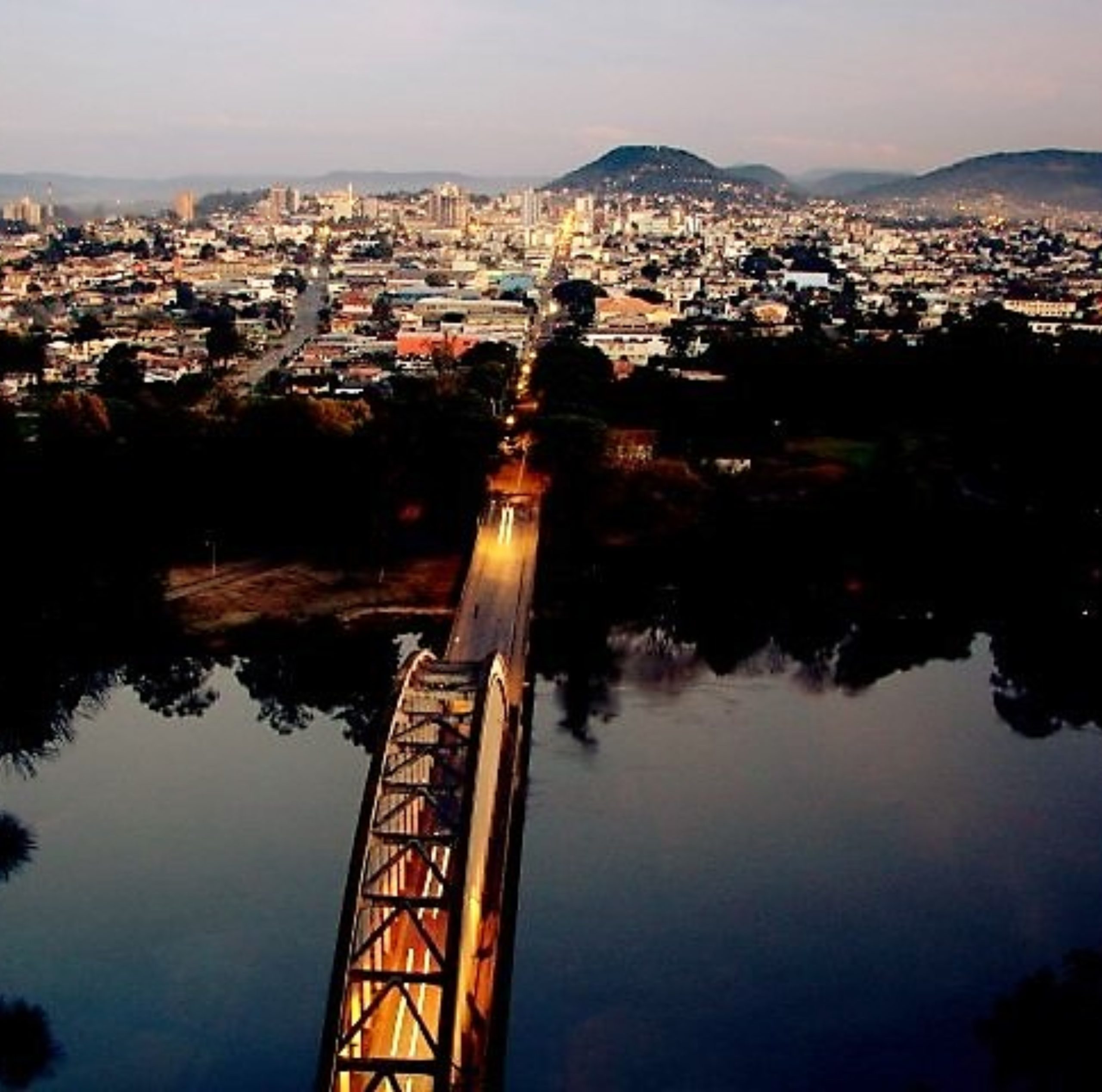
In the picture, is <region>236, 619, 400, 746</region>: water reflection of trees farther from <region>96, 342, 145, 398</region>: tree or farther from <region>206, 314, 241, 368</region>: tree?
<region>206, 314, 241, 368</region>: tree

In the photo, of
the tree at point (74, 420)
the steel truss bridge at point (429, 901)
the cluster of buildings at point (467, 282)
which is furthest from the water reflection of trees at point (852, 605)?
the cluster of buildings at point (467, 282)

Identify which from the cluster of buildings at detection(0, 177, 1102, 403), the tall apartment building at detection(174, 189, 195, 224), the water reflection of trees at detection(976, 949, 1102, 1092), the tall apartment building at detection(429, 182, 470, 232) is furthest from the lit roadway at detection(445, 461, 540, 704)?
the tall apartment building at detection(174, 189, 195, 224)

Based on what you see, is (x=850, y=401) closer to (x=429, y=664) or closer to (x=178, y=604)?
(x=178, y=604)

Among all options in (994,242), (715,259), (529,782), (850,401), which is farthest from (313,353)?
(994,242)

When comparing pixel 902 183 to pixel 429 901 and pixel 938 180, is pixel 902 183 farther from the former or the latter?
pixel 429 901

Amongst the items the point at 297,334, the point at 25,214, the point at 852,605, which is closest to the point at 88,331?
the point at 297,334

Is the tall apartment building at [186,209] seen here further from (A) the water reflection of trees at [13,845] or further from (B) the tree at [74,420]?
(A) the water reflection of trees at [13,845]
